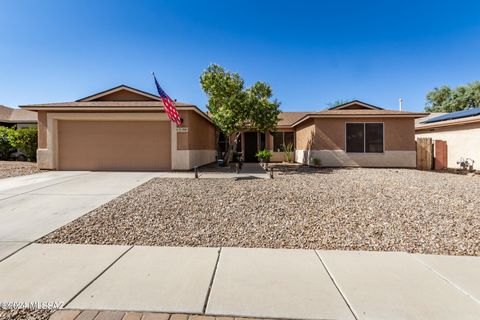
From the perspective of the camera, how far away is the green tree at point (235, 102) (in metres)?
13.1

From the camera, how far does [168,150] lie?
40.9 ft

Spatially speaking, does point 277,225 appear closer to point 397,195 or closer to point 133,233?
point 133,233

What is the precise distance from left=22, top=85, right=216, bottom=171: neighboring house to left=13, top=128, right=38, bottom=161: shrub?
481 centimetres

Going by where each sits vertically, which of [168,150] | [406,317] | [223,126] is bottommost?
[406,317]

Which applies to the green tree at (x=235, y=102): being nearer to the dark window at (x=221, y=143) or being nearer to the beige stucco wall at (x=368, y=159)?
the beige stucco wall at (x=368, y=159)

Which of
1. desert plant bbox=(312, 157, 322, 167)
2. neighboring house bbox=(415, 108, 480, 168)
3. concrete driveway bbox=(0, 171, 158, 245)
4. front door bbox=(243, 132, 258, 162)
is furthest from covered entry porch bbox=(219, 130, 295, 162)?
concrete driveway bbox=(0, 171, 158, 245)

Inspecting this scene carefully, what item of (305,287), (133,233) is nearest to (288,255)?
(305,287)

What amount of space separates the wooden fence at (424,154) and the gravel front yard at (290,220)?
8.27m

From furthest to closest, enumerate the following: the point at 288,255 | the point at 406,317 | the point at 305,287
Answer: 1. the point at 288,255
2. the point at 305,287
3. the point at 406,317

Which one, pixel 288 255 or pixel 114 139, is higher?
pixel 114 139

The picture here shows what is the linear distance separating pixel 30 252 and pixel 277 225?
398 centimetres

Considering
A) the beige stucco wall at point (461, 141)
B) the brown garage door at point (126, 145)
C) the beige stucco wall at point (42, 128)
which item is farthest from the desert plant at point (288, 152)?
the beige stucco wall at point (42, 128)

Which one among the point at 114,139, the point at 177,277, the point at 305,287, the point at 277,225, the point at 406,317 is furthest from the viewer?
the point at 114,139

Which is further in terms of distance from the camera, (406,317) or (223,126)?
(223,126)
